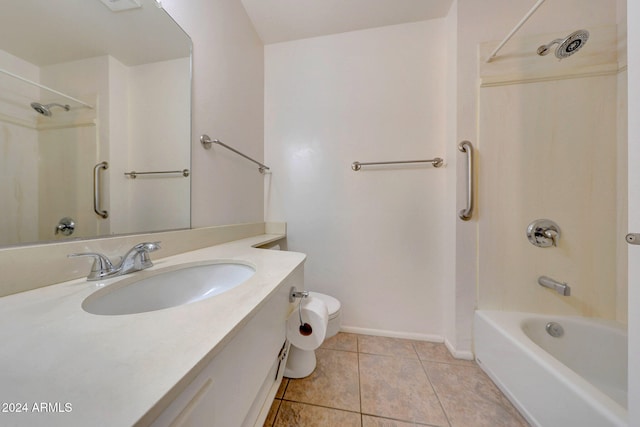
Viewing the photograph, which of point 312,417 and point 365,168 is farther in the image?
point 365,168

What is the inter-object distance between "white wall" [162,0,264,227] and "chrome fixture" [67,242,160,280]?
0.35 meters

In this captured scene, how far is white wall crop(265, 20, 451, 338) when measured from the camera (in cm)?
127

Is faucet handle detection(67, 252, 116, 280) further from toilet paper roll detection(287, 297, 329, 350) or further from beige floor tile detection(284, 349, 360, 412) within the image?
beige floor tile detection(284, 349, 360, 412)

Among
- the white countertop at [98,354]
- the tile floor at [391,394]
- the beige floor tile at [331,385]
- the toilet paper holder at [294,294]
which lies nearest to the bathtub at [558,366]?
the tile floor at [391,394]

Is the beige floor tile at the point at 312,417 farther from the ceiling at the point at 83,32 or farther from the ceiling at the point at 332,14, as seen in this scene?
the ceiling at the point at 332,14

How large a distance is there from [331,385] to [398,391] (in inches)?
11.9

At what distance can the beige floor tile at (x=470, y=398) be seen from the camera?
784 mm

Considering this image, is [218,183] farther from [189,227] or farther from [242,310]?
[242,310]

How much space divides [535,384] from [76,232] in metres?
1.56

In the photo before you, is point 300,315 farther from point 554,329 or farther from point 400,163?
point 554,329

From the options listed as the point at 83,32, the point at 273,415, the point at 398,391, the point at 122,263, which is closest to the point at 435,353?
the point at 398,391

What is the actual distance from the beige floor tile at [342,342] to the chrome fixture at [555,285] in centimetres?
104

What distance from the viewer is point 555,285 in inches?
38.4

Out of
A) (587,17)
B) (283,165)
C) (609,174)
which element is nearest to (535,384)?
(609,174)
